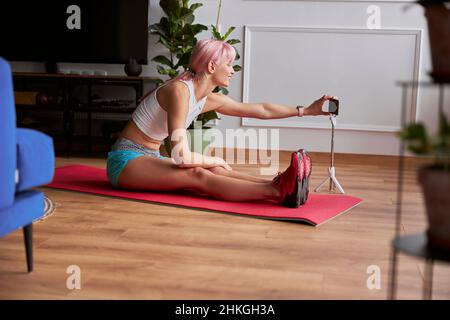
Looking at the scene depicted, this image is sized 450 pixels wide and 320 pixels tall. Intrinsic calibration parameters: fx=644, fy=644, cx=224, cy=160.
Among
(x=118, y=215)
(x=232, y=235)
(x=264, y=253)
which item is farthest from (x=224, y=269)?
(x=118, y=215)

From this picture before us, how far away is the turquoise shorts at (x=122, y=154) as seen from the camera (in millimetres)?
3041

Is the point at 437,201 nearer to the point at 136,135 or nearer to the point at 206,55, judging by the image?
the point at 206,55

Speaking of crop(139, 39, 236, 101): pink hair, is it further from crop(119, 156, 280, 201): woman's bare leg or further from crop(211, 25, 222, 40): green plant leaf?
crop(211, 25, 222, 40): green plant leaf

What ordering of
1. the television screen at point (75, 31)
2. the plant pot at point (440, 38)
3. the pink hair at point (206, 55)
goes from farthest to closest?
1. the television screen at point (75, 31)
2. the pink hair at point (206, 55)
3. the plant pot at point (440, 38)

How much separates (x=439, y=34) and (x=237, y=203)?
1.79m

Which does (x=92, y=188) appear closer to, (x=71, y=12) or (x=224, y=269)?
(x=224, y=269)

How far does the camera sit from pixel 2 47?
473cm

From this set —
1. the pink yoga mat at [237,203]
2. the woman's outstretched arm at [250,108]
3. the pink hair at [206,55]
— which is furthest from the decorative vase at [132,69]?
the pink hair at [206,55]

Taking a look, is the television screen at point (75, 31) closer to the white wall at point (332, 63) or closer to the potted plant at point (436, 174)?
the white wall at point (332, 63)

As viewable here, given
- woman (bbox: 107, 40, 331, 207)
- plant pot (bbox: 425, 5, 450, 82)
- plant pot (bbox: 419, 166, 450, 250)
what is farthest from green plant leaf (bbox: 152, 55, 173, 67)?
plant pot (bbox: 419, 166, 450, 250)

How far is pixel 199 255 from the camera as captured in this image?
6.97 feet

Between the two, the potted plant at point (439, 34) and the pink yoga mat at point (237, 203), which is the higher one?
the potted plant at point (439, 34)

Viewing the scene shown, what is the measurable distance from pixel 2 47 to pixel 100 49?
28.8 inches

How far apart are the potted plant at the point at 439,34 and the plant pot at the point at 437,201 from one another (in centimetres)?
19
